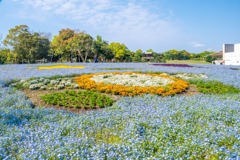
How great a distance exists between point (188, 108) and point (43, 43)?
40.0 m

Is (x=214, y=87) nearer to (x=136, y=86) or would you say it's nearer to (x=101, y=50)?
(x=136, y=86)

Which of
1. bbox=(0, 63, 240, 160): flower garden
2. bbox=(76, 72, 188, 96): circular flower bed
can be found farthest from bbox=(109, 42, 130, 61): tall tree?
bbox=(0, 63, 240, 160): flower garden

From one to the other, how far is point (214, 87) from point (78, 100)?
5827 mm

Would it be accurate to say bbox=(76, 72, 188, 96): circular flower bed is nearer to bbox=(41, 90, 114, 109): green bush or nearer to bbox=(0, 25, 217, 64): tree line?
bbox=(41, 90, 114, 109): green bush

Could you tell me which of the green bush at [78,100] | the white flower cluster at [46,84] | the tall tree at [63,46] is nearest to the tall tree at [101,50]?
the tall tree at [63,46]

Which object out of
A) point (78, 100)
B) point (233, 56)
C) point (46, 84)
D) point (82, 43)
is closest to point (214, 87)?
point (78, 100)

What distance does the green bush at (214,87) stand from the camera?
1053cm

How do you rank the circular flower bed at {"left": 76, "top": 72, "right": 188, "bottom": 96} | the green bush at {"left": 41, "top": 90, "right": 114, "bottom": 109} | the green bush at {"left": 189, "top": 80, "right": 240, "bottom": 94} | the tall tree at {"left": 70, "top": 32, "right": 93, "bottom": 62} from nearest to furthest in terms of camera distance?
the green bush at {"left": 41, "top": 90, "right": 114, "bottom": 109}
the circular flower bed at {"left": 76, "top": 72, "right": 188, "bottom": 96}
the green bush at {"left": 189, "top": 80, "right": 240, "bottom": 94}
the tall tree at {"left": 70, "top": 32, "right": 93, "bottom": 62}

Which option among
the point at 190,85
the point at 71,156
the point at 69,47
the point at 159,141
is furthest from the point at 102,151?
the point at 69,47

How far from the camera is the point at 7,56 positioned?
146ft

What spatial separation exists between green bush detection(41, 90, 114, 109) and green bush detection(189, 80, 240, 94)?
13.4ft

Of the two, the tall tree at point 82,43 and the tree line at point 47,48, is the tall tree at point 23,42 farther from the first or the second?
the tall tree at point 82,43

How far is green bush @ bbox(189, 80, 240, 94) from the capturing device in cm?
1053

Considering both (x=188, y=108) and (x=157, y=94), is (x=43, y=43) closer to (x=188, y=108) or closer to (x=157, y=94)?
(x=157, y=94)
